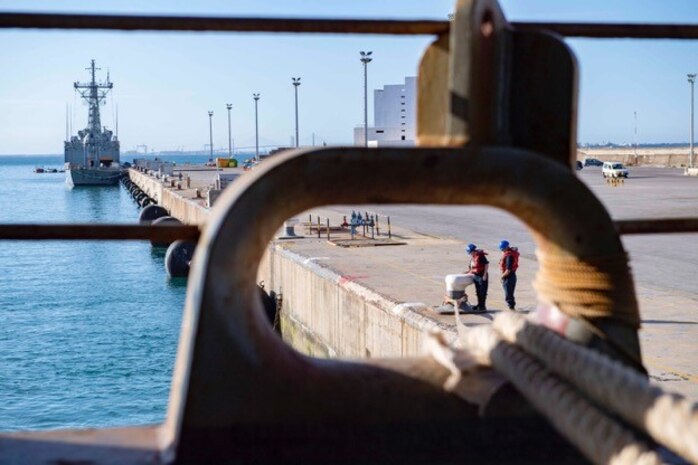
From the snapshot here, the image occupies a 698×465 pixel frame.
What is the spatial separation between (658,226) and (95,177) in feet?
435

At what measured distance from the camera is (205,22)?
11.1 feet

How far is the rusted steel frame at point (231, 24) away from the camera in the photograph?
10.9ft

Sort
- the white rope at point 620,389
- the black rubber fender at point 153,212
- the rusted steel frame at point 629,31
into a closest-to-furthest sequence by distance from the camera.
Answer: the white rope at point 620,389 → the rusted steel frame at point 629,31 → the black rubber fender at point 153,212

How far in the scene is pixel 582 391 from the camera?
276 centimetres

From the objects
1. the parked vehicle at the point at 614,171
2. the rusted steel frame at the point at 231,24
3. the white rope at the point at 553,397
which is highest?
the rusted steel frame at the point at 231,24

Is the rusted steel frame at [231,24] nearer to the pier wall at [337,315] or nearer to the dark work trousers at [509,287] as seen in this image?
the pier wall at [337,315]

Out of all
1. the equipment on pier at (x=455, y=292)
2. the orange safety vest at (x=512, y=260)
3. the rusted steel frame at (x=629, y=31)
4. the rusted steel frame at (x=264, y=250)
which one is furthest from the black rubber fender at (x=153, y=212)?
the rusted steel frame at (x=264, y=250)

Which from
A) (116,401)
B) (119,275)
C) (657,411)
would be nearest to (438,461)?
(657,411)

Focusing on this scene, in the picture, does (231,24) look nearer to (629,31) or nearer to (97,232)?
(97,232)

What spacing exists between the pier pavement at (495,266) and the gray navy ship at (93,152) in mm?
94697

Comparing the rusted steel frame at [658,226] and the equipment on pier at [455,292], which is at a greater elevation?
the rusted steel frame at [658,226]

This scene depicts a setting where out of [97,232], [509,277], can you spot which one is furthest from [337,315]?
[97,232]

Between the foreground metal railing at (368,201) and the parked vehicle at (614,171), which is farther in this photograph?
the parked vehicle at (614,171)

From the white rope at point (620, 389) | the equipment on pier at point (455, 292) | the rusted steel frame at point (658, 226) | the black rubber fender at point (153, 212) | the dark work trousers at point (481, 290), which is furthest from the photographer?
the black rubber fender at point (153, 212)
